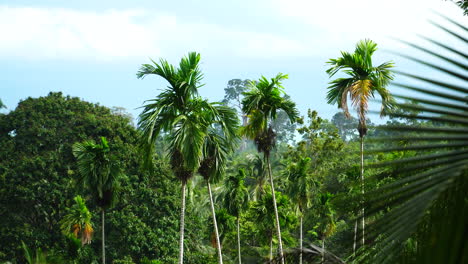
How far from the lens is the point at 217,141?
2180 centimetres

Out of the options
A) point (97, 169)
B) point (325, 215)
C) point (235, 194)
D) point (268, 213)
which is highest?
point (97, 169)

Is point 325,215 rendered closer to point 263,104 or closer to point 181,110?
point 181,110

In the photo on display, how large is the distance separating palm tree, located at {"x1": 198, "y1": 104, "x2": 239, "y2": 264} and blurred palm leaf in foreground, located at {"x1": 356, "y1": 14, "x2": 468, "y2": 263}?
18531 mm

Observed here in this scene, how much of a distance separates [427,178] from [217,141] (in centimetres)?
2006

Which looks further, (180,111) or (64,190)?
(64,190)

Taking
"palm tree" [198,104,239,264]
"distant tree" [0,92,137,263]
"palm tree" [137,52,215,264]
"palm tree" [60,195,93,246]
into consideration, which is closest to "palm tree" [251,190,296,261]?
"distant tree" [0,92,137,263]

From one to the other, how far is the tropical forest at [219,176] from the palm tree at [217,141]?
0.05m

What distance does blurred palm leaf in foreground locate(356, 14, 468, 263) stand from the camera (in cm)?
175

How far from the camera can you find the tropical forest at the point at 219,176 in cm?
184

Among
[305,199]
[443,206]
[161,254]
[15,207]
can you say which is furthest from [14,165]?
[443,206]

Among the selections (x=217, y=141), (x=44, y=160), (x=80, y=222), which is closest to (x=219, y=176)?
(x=217, y=141)

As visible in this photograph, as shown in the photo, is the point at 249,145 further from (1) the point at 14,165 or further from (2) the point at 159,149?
(1) the point at 14,165

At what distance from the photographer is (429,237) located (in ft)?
5.99

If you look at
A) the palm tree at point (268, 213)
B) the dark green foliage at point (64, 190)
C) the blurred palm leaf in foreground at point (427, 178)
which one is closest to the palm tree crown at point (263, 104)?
the palm tree at point (268, 213)
